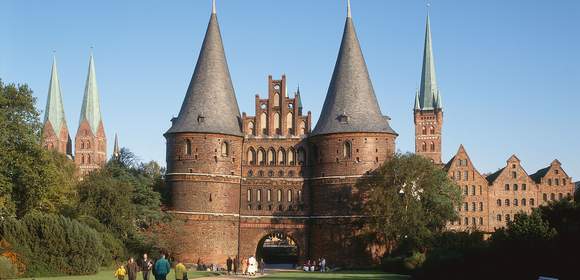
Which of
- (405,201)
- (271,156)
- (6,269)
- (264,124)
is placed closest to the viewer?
(6,269)

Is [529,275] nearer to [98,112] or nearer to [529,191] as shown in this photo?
[529,191]

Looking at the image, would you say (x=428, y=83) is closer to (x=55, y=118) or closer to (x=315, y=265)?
(x=55, y=118)

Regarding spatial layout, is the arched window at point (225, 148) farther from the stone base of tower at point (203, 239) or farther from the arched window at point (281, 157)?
the stone base of tower at point (203, 239)

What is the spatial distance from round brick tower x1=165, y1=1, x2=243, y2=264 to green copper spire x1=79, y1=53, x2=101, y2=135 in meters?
86.2

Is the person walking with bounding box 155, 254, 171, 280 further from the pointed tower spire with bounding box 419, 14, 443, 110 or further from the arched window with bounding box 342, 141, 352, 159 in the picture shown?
the pointed tower spire with bounding box 419, 14, 443, 110

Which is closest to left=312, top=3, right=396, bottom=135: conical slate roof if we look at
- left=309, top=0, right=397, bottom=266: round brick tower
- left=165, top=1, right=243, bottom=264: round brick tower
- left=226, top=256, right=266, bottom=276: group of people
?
left=309, top=0, right=397, bottom=266: round brick tower

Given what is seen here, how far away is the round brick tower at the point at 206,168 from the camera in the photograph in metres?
68.1

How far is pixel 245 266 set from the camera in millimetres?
62656

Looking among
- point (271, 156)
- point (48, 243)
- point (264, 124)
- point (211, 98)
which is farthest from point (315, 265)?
point (48, 243)

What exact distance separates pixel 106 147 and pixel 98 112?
8500 millimetres

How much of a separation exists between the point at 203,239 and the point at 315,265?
30.5 ft

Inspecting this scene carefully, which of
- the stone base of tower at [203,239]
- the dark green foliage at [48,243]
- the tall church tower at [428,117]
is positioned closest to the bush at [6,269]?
the dark green foliage at [48,243]

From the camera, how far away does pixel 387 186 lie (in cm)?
6425

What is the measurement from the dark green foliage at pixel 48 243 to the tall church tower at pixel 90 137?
116m
